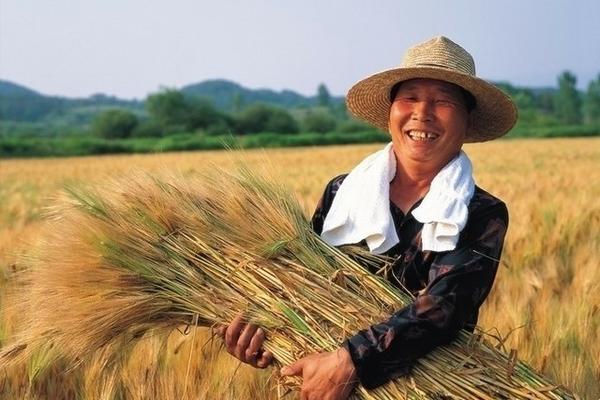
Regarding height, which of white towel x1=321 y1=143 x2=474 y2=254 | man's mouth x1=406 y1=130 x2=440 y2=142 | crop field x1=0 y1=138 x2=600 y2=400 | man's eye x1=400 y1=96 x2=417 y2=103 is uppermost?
man's eye x1=400 y1=96 x2=417 y2=103

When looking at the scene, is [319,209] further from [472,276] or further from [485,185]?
[485,185]

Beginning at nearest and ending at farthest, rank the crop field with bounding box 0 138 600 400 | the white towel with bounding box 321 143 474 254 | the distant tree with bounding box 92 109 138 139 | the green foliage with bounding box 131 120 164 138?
the white towel with bounding box 321 143 474 254
the crop field with bounding box 0 138 600 400
the green foliage with bounding box 131 120 164 138
the distant tree with bounding box 92 109 138 139

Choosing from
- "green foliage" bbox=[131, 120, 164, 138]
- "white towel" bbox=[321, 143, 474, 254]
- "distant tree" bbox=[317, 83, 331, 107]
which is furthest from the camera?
"distant tree" bbox=[317, 83, 331, 107]

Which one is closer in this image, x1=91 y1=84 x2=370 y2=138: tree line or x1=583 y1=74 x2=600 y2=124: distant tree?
x1=91 y1=84 x2=370 y2=138: tree line

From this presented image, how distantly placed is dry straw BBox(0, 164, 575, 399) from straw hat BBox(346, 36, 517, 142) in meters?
0.39

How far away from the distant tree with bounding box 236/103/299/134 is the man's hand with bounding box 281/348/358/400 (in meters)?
54.3

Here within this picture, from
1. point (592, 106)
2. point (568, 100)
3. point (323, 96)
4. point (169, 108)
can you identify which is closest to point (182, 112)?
point (169, 108)

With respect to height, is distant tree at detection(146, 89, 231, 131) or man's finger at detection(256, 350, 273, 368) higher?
man's finger at detection(256, 350, 273, 368)

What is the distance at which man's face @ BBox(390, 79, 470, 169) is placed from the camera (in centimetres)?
188

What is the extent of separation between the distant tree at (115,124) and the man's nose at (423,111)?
53.0 m

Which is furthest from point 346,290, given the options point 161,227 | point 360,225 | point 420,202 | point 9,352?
point 9,352

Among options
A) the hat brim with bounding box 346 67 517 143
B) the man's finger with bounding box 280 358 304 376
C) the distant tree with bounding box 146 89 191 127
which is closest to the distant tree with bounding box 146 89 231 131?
the distant tree with bounding box 146 89 191 127

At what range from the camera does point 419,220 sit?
180cm

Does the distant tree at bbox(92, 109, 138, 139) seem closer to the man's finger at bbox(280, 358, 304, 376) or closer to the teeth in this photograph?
the teeth
